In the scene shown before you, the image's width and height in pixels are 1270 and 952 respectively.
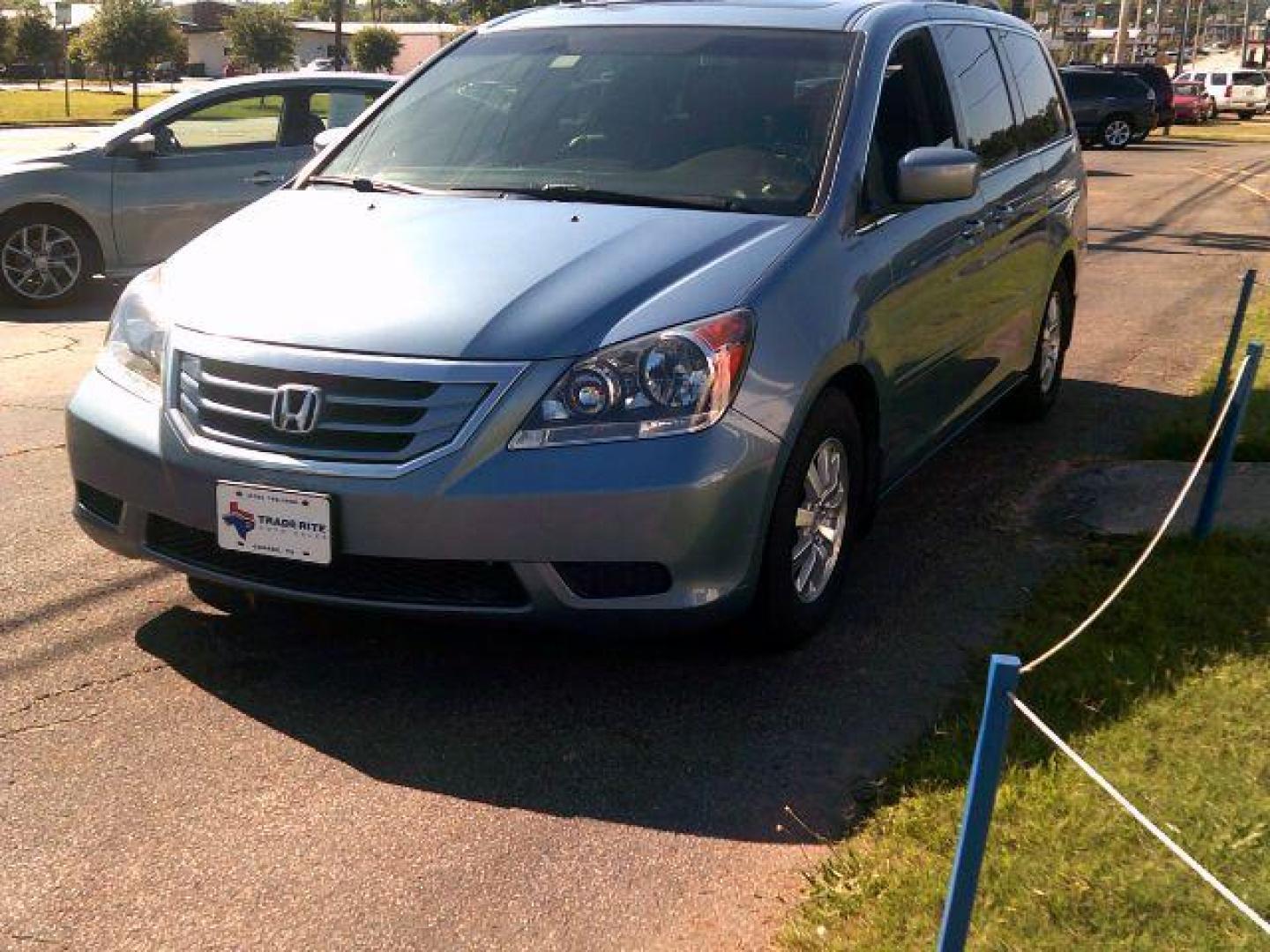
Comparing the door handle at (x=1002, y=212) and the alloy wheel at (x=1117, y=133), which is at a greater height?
the door handle at (x=1002, y=212)

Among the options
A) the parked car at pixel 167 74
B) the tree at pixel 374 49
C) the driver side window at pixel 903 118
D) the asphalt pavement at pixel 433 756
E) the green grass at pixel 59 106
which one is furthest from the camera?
the parked car at pixel 167 74

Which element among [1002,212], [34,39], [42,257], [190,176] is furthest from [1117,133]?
[34,39]

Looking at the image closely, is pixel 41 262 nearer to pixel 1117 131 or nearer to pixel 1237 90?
pixel 1117 131

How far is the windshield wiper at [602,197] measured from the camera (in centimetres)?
452

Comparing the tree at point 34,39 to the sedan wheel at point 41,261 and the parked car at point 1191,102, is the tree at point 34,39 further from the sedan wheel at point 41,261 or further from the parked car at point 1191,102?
the sedan wheel at point 41,261

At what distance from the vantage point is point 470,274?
13.1ft

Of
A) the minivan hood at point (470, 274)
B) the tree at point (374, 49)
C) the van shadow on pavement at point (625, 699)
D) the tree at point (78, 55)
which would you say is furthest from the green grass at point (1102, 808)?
the tree at point (374, 49)

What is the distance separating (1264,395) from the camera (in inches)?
296

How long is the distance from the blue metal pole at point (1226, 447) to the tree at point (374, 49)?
7136 cm

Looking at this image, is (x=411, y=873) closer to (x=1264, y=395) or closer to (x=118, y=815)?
(x=118, y=815)

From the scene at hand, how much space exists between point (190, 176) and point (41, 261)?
115 centimetres

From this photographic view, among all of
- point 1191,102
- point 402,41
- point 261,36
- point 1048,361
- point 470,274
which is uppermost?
point 261,36

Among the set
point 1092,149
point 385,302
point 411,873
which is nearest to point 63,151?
point 385,302

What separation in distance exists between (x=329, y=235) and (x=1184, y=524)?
318 centimetres
